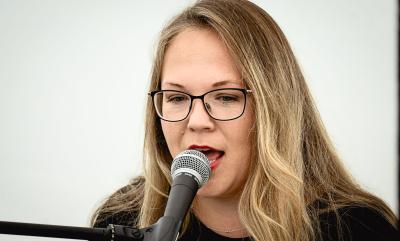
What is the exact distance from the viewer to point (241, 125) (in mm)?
1319

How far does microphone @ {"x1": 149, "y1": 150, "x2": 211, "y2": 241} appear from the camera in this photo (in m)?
0.71

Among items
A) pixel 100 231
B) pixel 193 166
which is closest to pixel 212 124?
pixel 193 166

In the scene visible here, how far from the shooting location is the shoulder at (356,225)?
134 cm

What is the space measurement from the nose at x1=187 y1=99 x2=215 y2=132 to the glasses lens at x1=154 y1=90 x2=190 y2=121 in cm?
5

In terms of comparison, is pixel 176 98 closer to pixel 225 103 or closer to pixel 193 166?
pixel 225 103

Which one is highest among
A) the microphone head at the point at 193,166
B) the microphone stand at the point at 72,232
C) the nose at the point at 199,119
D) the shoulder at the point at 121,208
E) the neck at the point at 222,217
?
the nose at the point at 199,119

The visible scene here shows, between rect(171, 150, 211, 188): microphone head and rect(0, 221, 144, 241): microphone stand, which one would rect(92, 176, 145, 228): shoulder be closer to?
rect(171, 150, 211, 188): microphone head

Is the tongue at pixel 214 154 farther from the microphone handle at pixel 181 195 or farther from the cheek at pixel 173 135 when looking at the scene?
the microphone handle at pixel 181 195

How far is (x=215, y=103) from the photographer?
1306 millimetres

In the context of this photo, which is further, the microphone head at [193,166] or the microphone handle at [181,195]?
the microphone head at [193,166]

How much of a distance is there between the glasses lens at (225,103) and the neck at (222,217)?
0.34m

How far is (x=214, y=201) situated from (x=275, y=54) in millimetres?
548

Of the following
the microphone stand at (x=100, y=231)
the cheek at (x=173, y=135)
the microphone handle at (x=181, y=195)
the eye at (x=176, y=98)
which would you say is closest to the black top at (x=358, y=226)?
the cheek at (x=173, y=135)

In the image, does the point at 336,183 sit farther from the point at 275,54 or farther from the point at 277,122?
the point at 275,54
